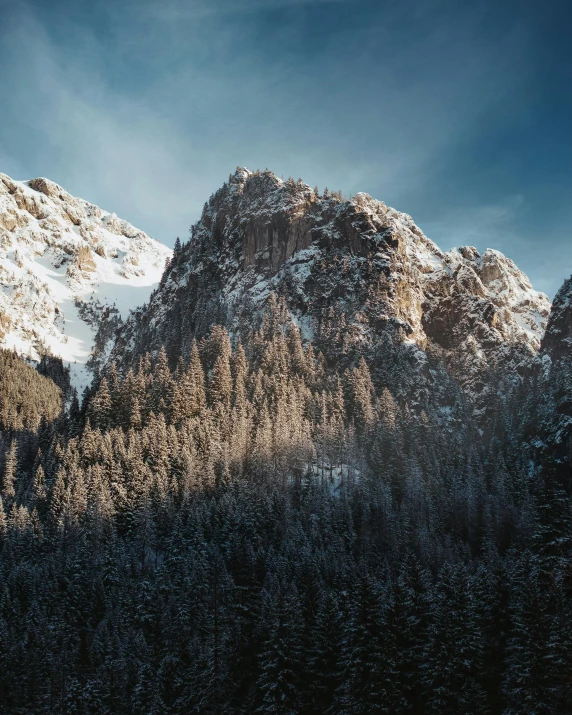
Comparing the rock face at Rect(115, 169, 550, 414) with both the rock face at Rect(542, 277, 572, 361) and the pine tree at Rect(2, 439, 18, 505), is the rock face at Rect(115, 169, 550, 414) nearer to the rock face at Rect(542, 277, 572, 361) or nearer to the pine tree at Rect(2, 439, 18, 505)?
the rock face at Rect(542, 277, 572, 361)

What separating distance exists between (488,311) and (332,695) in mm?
151059

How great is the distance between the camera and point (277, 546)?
77125 mm

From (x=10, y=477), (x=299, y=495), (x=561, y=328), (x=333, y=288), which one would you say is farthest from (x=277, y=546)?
(x=561, y=328)

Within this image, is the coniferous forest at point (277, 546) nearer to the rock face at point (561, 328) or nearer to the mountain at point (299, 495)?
the mountain at point (299, 495)

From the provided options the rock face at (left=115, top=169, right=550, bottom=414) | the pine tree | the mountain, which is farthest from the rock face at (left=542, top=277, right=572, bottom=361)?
the pine tree

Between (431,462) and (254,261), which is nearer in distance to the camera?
(431,462)

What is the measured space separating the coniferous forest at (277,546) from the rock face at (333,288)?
447 inches

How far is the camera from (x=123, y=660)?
52.5m

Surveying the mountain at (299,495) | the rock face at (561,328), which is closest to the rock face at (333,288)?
the mountain at (299,495)

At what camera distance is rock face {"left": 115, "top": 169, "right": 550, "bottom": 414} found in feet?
487

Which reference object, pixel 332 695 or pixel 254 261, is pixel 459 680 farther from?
pixel 254 261

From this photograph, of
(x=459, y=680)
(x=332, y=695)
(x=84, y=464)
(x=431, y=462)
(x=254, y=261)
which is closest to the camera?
(x=459, y=680)

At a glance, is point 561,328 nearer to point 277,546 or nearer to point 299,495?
point 299,495

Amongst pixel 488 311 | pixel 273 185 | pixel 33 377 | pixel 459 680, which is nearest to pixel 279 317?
pixel 273 185
